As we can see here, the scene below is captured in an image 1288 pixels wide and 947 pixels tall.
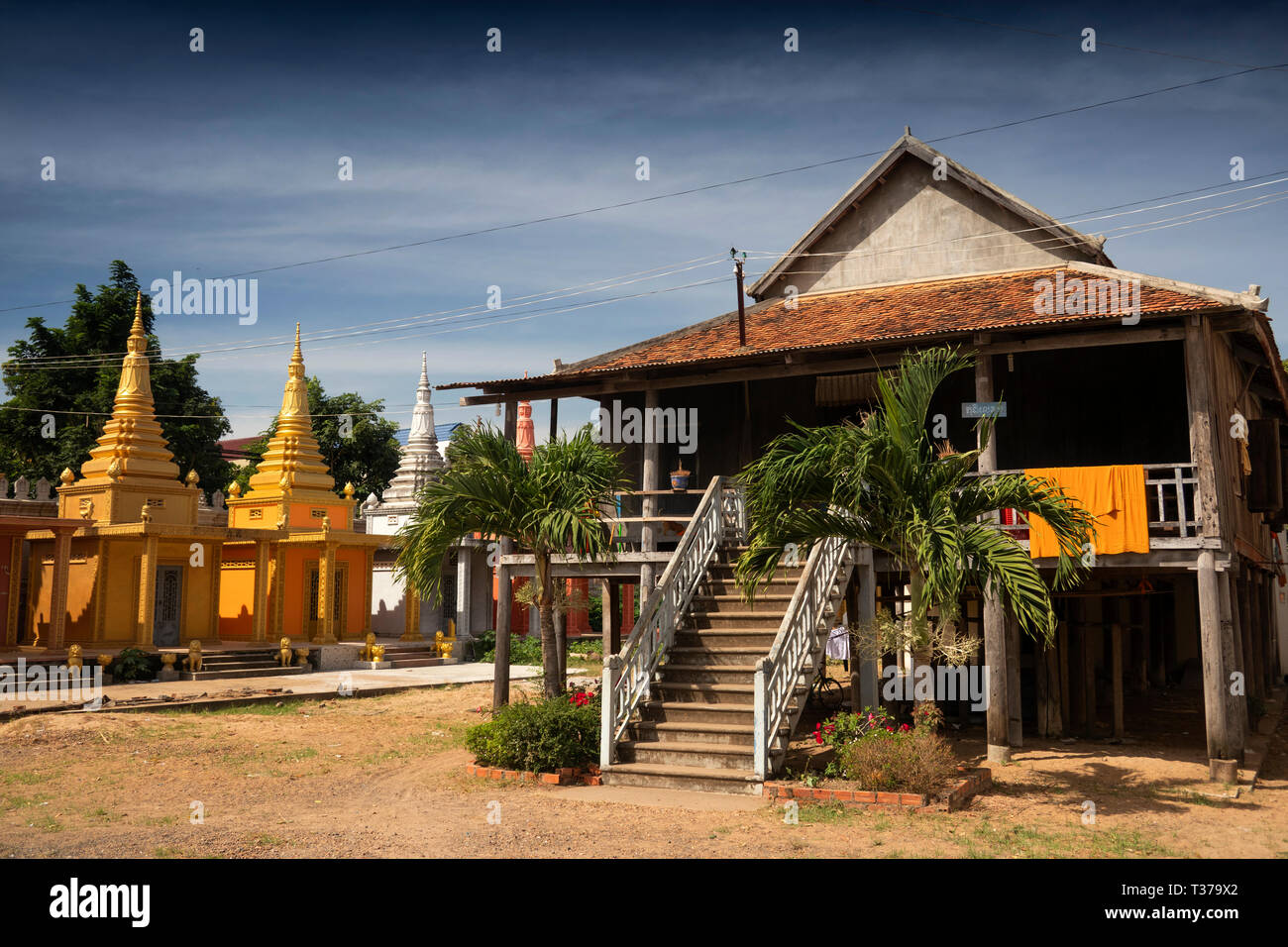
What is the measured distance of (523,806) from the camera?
11.4 meters

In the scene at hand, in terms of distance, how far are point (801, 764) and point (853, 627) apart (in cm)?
267

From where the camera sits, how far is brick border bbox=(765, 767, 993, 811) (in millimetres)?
11039

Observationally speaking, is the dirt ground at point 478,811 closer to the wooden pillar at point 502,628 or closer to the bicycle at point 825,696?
the wooden pillar at point 502,628

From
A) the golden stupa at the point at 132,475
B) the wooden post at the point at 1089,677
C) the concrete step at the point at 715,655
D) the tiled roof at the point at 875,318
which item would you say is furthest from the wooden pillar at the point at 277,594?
the wooden post at the point at 1089,677

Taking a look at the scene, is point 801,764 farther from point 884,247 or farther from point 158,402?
point 158,402

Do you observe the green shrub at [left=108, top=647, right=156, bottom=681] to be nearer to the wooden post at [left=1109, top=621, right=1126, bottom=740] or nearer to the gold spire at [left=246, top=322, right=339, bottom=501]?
the gold spire at [left=246, top=322, right=339, bottom=501]

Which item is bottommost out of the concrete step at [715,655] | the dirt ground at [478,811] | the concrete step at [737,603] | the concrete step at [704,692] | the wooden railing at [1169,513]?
the dirt ground at [478,811]

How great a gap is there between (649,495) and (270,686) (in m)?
11.7

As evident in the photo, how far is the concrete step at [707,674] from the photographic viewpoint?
13.5m

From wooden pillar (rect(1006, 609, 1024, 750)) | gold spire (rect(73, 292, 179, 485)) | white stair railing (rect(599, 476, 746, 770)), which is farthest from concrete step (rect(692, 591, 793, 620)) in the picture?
gold spire (rect(73, 292, 179, 485))

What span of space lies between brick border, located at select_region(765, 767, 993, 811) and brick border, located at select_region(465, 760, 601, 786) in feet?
7.56

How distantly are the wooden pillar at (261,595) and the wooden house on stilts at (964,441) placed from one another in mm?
12884

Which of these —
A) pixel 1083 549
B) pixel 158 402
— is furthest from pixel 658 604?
pixel 158 402

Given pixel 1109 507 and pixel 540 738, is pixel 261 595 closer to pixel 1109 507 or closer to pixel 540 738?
pixel 540 738
